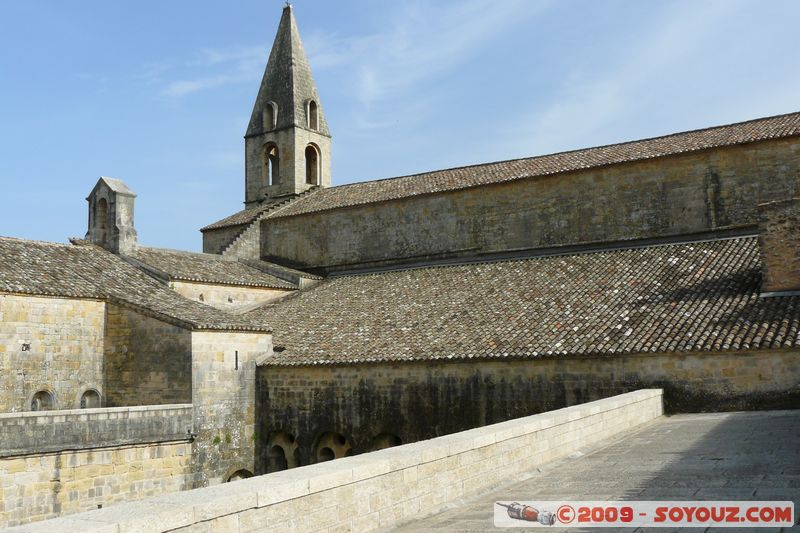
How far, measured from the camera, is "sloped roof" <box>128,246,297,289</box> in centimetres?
2236

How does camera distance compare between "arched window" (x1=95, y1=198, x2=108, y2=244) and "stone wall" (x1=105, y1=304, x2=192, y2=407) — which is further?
"arched window" (x1=95, y1=198, x2=108, y2=244)

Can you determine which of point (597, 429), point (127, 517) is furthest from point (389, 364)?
point (127, 517)

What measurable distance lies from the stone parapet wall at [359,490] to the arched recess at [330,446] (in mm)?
10116

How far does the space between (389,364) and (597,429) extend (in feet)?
25.0

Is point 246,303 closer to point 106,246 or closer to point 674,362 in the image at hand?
point 106,246

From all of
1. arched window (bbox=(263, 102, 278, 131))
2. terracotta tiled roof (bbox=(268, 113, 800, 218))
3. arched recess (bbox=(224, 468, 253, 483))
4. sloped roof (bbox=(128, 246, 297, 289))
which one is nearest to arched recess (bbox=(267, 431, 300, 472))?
arched recess (bbox=(224, 468, 253, 483))

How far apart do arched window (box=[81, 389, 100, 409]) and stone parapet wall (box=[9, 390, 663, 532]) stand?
13.4 meters

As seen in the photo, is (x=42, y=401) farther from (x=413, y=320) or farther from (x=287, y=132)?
(x=287, y=132)

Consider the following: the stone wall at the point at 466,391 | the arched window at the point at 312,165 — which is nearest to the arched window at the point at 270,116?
the arched window at the point at 312,165

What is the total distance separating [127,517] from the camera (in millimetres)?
4281

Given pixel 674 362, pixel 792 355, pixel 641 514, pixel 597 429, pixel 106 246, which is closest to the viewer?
pixel 641 514

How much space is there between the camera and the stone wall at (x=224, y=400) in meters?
17.7

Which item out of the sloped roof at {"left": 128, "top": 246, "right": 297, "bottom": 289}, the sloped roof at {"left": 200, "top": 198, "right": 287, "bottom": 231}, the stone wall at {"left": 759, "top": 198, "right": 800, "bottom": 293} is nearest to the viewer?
the stone wall at {"left": 759, "top": 198, "right": 800, "bottom": 293}

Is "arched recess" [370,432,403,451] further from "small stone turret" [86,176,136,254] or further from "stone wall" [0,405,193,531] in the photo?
"small stone turret" [86,176,136,254]
